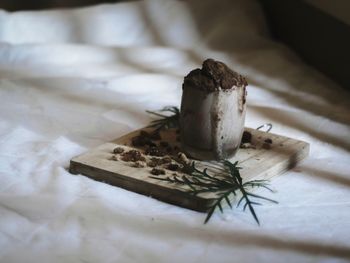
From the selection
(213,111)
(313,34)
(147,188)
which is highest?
(313,34)

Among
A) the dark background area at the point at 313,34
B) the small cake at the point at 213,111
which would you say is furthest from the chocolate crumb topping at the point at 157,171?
the dark background area at the point at 313,34

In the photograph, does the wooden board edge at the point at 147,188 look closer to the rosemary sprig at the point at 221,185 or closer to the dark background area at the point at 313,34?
the rosemary sprig at the point at 221,185

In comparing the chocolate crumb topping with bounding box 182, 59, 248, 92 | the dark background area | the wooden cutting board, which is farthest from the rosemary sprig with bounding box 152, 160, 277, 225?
the dark background area

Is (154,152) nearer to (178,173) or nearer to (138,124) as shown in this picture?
(178,173)

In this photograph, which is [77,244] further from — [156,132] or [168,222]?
[156,132]

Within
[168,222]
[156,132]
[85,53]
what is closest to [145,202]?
[168,222]

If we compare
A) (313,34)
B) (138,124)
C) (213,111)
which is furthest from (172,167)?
(313,34)
